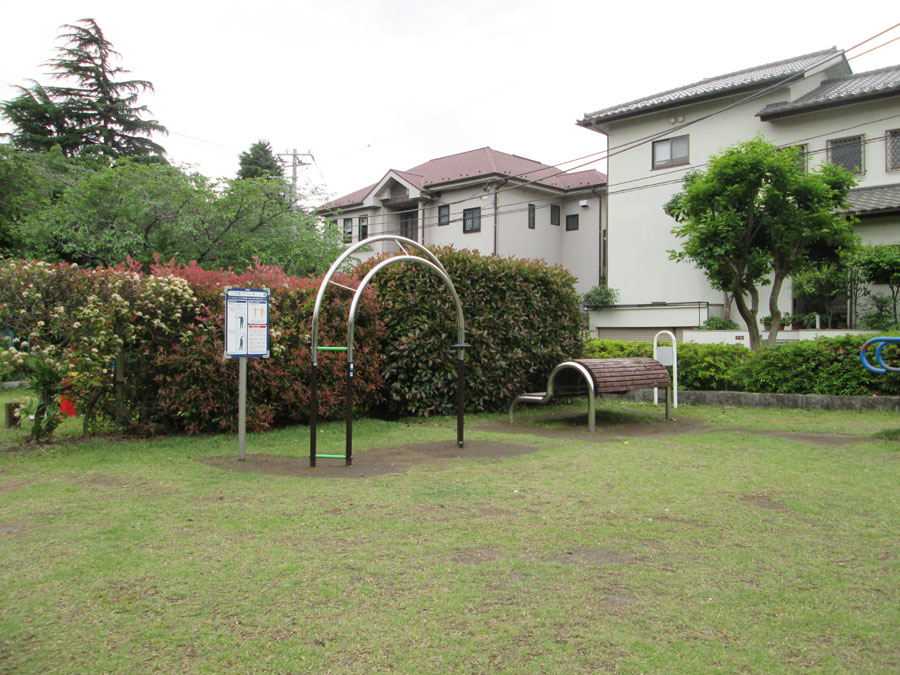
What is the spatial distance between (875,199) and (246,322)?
62.5ft

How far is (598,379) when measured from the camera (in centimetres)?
984

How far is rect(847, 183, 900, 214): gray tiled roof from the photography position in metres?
18.8

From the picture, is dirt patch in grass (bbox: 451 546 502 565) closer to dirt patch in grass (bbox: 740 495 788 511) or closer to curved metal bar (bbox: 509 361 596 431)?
dirt patch in grass (bbox: 740 495 788 511)

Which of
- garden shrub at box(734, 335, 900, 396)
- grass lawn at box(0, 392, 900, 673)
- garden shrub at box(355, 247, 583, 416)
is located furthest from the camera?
garden shrub at box(734, 335, 900, 396)

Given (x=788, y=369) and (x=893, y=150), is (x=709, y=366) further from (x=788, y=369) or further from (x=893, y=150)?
(x=893, y=150)

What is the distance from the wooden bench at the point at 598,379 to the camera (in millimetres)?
9891

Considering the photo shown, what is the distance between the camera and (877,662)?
2.78m

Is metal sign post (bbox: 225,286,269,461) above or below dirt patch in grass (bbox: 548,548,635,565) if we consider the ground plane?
above

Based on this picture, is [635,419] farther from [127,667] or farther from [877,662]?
[127,667]

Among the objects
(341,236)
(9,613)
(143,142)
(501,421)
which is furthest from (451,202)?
(9,613)

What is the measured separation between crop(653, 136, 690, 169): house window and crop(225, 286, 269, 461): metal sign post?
66.9ft

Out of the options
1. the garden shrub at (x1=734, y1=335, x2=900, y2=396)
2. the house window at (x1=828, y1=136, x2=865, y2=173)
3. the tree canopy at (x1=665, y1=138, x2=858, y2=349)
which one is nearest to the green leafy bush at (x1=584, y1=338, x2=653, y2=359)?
the garden shrub at (x1=734, y1=335, x2=900, y2=396)

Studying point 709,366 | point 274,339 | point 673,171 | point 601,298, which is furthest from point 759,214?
point 274,339

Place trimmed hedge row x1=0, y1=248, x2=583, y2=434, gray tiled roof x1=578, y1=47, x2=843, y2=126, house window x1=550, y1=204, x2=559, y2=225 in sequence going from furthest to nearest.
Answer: house window x1=550, y1=204, x2=559, y2=225 < gray tiled roof x1=578, y1=47, x2=843, y2=126 < trimmed hedge row x1=0, y1=248, x2=583, y2=434
